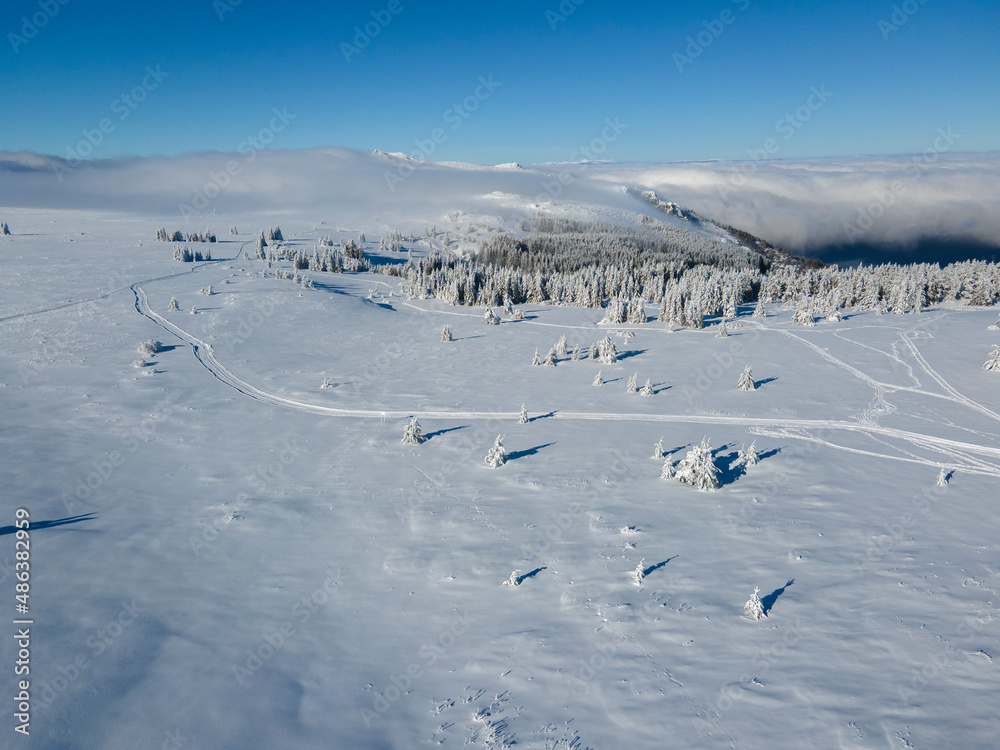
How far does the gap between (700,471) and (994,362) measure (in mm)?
36836

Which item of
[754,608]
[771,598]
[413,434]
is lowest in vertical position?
[413,434]

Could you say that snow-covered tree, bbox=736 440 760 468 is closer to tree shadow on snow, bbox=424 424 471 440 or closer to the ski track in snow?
the ski track in snow

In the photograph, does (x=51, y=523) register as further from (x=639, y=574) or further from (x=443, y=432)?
(x=639, y=574)

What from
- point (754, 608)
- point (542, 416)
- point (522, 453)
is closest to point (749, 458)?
point (522, 453)

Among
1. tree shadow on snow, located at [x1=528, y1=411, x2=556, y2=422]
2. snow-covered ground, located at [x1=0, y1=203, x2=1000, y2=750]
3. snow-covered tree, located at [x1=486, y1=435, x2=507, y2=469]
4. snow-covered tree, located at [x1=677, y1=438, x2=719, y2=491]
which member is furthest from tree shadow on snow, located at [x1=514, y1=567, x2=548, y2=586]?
tree shadow on snow, located at [x1=528, y1=411, x2=556, y2=422]

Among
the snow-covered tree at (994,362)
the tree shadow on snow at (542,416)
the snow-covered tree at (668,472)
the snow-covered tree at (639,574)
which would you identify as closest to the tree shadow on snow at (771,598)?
the snow-covered tree at (639,574)

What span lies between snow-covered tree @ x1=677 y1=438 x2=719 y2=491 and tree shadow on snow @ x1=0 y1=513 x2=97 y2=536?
2376 centimetres

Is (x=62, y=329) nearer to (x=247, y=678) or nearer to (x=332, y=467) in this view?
(x=332, y=467)

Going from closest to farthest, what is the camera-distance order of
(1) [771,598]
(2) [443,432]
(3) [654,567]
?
(1) [771,598]
(3) [654,567]
(2) [443,432]

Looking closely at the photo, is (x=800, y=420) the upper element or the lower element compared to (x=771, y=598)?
upper

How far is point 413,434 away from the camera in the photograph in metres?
27.4

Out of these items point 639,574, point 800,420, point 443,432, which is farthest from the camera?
point 800,420

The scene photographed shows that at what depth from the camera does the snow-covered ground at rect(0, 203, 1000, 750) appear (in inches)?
434

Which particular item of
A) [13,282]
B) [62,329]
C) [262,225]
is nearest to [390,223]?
[262,225]
